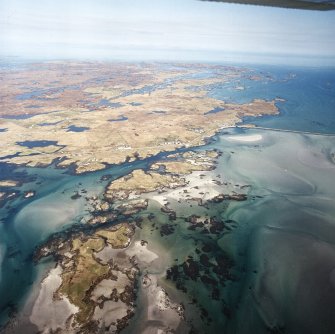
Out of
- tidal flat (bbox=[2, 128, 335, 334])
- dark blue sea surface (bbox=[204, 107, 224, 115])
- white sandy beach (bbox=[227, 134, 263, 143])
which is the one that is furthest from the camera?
dark blue sea surface (bbox=[204, 107, 224, 115])

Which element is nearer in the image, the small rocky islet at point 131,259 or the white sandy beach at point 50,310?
the white sandy beach at point 50,310

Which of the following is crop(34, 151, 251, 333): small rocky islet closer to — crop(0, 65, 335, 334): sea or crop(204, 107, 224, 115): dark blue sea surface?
crop(0, 65, 335, 334): sea

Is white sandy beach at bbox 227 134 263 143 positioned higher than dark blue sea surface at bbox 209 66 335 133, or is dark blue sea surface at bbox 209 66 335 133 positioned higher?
white sandy beach at bbox 227 134 263 143

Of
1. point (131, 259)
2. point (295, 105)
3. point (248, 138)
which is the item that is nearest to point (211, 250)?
point (131, 259)

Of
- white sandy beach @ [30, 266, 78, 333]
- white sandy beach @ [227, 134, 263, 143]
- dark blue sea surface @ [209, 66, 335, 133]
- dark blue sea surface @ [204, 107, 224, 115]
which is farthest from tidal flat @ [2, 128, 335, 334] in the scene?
dark blue sea surface @ [204, 107, 224, 115]

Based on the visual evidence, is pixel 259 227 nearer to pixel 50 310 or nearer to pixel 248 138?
pixel 50 310

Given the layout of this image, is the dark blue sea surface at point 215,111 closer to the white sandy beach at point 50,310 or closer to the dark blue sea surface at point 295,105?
the dark blue sea surface at point 295,105

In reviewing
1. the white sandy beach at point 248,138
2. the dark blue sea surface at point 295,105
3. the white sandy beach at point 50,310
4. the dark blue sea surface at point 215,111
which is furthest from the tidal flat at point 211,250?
the dark blue sea surface at point 215,111

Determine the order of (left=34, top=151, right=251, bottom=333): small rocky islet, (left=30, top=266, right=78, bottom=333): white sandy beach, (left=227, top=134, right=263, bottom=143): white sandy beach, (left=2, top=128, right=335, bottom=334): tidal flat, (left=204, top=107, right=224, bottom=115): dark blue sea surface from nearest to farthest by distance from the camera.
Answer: (left=30, top=266, right=78, bottom=333): white sandy beach → (left=2, top=128, right=335, bottom=334): tidal flat → (left=34, top=151, right=251, bottom=333): small rocky islet → (left=227, top=134, right=263, bottom=143): white sandy beach → (left=204, top=107, right=224, bottom=115): dark blue sea surface

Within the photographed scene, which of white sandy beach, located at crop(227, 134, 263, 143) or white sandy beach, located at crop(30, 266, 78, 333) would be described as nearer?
white sandy beach, located at crop(30, 266, 78, 333)

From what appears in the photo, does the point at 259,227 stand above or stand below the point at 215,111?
above
